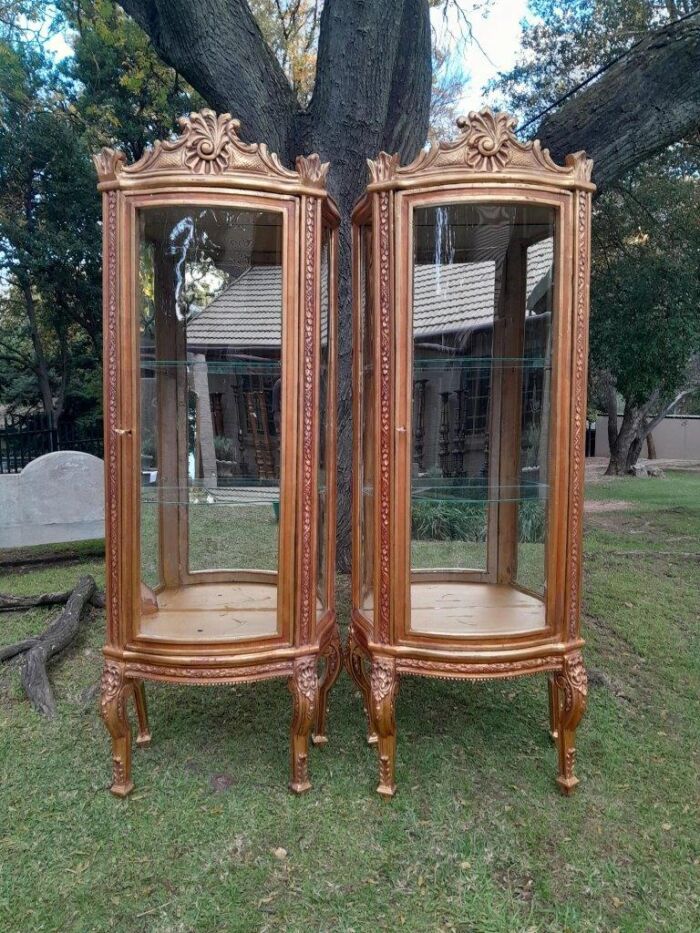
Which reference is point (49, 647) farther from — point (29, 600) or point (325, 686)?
point (325, 686)

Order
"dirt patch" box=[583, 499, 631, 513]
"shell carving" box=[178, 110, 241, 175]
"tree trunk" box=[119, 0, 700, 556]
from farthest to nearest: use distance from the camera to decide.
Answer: "dirt patch" box=[583, 499, 631, 513] < "tree trunk" box=[119, 0, 700, 556] < "shell carving" box=[178, 110, 241, 175]

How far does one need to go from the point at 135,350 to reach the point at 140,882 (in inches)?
63.6

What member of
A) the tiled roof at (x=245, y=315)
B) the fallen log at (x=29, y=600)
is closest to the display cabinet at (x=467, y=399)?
the tiled roof at (x=245, y=315)

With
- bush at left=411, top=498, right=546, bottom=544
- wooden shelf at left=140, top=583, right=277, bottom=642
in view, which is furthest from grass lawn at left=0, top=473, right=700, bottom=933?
bush at left=411, top=498, right=546, bottom=544

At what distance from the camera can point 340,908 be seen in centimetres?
170

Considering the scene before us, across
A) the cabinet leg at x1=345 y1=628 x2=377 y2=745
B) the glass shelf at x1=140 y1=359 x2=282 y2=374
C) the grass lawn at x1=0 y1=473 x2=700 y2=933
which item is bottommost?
the grass lawn at x1=0 y1=473 x2=700 y2=933

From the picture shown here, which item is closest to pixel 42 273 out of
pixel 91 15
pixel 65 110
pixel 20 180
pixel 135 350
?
pixel 20 180

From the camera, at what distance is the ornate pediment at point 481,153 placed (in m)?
1.96

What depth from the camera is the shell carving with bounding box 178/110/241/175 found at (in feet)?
6.40

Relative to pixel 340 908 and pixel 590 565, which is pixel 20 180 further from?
pixel 340 908

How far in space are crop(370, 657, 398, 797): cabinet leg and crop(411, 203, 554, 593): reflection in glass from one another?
1.22 feet

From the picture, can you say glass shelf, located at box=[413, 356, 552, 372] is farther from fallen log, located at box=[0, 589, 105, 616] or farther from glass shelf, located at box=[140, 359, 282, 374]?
fallen log, located at box=[0, 589, 105, 616]

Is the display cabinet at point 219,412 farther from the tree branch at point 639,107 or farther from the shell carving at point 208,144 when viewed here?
the tree branch at point 639,107

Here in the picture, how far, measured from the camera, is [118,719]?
2.12 metres
